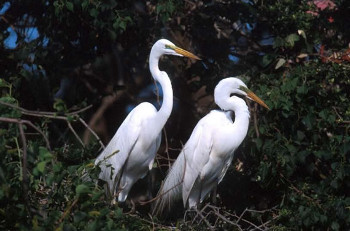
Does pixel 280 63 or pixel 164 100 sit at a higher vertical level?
pixel 164 100

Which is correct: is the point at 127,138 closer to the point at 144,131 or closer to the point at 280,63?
the point at 144,131

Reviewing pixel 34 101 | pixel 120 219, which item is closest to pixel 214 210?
pixel 120 219

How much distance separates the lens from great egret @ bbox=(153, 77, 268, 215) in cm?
389

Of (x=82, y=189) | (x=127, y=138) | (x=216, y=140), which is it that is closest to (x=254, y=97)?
(x=216, y=140)

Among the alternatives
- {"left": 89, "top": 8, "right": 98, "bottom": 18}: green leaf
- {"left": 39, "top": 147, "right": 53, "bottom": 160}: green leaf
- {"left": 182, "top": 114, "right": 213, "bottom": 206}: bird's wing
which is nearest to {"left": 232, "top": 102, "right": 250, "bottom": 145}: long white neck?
{"left": 182, "top": 114, "right": 213, "bottom": 206}: bird's wing

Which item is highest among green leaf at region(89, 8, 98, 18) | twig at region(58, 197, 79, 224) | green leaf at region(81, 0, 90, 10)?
green leaf at region(81, 0, 90, 10)

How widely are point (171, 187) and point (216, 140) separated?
0.47 meters

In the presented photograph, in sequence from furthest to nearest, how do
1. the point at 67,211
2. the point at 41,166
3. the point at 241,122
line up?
the point at 241,122, the point at 67,211, the point at 41,166

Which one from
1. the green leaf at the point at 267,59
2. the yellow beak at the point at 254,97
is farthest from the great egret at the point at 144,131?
the green leaf at the point at 267,59

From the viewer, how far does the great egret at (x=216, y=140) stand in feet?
12.8

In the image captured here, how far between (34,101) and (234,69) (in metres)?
1.37

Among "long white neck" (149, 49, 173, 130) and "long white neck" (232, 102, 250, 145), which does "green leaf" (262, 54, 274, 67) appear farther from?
"long white neck" (149, 49, 173, 130)

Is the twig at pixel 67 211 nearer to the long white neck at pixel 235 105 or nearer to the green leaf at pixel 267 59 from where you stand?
the long white neck at pixel 235 105

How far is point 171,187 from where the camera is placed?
4.18m
